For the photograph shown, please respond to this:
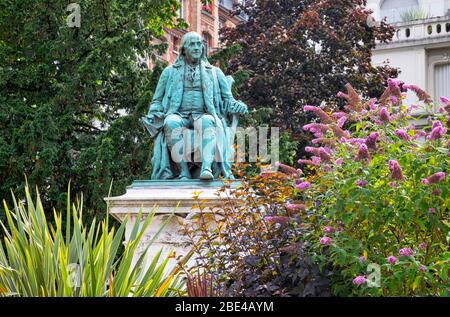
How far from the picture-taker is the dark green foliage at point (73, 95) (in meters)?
13.6

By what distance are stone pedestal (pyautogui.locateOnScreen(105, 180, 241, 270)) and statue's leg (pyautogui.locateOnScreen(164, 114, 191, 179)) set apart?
0.30 metres

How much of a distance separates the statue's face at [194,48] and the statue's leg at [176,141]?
0.72 meters

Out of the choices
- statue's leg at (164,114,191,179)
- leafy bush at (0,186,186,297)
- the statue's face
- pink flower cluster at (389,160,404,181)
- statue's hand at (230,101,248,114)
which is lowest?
leafy bush at (0,186,186,297)

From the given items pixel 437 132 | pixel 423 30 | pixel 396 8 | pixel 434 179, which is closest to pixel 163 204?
pixel 437 132

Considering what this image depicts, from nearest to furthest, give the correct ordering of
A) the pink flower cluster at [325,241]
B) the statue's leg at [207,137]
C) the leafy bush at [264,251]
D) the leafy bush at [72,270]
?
the pink flower cluster at [325,241], the leafy bush at [72,270], the leafy bush at [264,251], the statue's leg at [207,137]

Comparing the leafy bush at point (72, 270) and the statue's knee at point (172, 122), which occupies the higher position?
the statue's knee at point (172, 122)

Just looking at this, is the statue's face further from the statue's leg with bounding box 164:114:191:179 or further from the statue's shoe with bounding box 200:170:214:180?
the statue's shoe with bounding box 200:170:214:180

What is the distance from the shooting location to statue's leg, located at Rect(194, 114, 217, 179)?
8.97 meters

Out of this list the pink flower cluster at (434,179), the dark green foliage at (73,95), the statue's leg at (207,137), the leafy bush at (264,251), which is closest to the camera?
the pink flower cluster at (434,179)

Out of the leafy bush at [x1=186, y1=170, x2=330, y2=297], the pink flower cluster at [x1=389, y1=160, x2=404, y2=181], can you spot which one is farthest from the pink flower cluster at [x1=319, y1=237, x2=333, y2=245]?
the pink flower cluster at [x1=389, y1=160, x2=404, y2=181]

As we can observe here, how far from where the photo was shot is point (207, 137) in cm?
909

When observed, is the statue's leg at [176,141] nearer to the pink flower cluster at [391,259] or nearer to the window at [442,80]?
the pink flower cluster at [391,259]

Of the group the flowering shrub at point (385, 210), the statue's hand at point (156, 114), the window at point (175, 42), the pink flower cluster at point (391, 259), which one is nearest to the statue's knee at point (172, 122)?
the statue's hand at point (156, 114)

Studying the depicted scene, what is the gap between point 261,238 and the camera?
6480 mm
